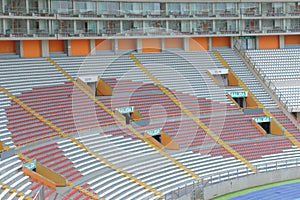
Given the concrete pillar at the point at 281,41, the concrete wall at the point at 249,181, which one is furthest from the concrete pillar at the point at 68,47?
the concrete pillar at the point at 281,41

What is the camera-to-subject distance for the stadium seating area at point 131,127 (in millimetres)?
27594

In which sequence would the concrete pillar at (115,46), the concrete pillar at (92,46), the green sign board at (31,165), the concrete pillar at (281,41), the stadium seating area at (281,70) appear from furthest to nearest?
the concrete pillar at (281,41)
the concrete pillar at (115,46)
the concrete pillar at (92,46)
the stadium seating area at (281,70)
the green sign board at (31,165)

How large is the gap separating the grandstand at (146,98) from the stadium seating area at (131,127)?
0.29 feet

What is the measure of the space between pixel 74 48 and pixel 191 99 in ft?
31.2

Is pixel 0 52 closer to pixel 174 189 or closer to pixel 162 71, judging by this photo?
pixel 162 71

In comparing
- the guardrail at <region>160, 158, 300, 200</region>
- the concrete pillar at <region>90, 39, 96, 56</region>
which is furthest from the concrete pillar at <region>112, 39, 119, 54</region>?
the guardrail at <region>160, 158, 300, 200</region>

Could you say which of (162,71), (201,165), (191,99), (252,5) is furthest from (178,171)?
(252,5)

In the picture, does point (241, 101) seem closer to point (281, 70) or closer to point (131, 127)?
point (281, 70)

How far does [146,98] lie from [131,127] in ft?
14.5

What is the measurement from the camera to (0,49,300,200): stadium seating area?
2759cm

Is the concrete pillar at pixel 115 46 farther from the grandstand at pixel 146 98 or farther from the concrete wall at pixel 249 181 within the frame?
the concrete wall at pixel 249 181

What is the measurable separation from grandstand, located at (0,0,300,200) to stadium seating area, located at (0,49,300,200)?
87 mm

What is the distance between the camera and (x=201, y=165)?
105ft

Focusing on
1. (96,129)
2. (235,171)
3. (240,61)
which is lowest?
(235,171)
